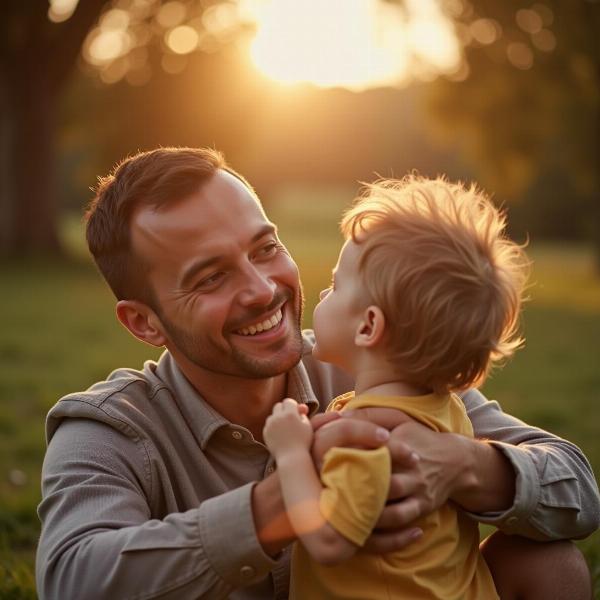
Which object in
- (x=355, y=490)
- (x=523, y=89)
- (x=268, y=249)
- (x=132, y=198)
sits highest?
(x=132, y=198)

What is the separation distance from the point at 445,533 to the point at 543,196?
46.2 metres

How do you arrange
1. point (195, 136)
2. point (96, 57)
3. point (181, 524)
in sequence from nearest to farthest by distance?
point (181, 524)
point (96, 57)
point (195, 136)

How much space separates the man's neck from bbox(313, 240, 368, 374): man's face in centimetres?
48

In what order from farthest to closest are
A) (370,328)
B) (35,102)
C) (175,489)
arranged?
(35,102) < (175,489) < (370,328)

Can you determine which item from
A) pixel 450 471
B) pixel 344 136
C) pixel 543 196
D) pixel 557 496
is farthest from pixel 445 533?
pixel 344 136

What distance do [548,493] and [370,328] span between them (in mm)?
838

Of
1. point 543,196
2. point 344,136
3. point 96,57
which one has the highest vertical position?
point 96,57

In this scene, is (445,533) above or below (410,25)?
below

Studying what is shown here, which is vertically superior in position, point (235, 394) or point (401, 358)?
point (401, 358)

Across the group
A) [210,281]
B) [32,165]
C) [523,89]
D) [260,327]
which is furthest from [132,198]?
[523,89]

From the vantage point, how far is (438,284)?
2.66 meters

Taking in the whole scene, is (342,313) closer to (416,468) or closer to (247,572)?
(416,468)

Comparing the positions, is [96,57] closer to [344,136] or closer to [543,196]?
[543,196]

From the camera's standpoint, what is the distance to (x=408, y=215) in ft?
9.20
